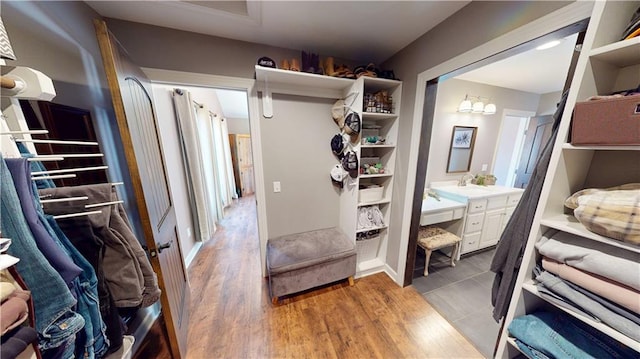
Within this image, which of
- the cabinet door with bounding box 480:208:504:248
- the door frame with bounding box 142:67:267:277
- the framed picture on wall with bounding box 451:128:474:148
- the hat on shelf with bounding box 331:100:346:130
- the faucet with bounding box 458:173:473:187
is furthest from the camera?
the faucet with bounding box 458:173:473:187

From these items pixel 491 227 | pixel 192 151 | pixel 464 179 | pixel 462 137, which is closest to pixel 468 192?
pixel 464 179

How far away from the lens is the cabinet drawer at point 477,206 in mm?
2283

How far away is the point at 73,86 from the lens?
1.11 metres

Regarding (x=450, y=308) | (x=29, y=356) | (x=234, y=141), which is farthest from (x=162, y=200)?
(x=234, y=141)

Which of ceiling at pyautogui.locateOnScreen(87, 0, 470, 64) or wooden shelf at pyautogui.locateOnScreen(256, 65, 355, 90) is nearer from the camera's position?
ceiling at pyautogui.locateOnScreen(87, 0, 470, 64)

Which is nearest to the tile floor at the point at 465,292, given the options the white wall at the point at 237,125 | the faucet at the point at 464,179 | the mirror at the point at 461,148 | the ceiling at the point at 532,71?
the faucet at the point at 464,179

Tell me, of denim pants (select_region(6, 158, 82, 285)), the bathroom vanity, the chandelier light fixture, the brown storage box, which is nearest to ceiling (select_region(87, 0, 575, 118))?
the chandelier light fixture

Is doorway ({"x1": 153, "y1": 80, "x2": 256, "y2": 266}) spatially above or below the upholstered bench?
above

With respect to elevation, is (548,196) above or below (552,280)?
above

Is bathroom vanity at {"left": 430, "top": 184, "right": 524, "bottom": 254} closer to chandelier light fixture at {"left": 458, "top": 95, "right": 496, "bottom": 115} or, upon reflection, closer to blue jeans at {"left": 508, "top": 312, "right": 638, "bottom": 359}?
chandelier light fixture at {"left": 458, "top": 95, "right": 496, "bottom": 115}

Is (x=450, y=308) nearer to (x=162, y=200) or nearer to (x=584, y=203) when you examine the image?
(x=584, y=203)

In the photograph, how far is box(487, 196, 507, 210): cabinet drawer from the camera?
2.38m

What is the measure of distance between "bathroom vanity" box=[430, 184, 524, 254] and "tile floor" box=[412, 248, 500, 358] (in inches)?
8.8

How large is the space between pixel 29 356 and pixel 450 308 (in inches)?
96.9
